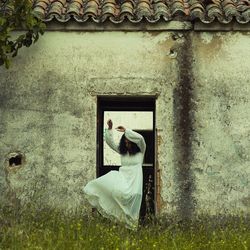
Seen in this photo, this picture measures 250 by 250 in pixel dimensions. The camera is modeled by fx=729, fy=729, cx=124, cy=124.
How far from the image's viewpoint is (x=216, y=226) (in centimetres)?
983

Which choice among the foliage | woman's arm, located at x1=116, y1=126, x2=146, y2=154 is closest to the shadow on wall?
woman's arm, located at x1=116, y1=126, x2=146, y2=154

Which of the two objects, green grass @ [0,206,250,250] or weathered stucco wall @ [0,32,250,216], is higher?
weathered stucco wall @ [0,32,250,216]

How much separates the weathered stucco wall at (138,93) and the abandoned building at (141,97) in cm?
1

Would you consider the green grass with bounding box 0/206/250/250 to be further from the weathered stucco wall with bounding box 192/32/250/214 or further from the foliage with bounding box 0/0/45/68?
the foliage with bounding box 0/0/45/68

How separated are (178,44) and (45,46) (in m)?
1.90

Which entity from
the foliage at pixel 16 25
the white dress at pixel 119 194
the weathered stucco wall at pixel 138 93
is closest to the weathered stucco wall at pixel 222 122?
the weathered stucco wall at pixel 138 93

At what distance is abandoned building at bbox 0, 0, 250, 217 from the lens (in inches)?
399

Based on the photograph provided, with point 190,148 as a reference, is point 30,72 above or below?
A: above

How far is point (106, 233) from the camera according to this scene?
8.46 meters

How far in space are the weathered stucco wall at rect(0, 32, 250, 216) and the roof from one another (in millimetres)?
267

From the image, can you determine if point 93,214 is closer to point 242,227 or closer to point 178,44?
point 242,227

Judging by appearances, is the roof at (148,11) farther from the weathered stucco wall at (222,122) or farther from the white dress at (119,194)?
the white dress at (119,194)

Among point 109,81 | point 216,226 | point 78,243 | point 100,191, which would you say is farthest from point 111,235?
point 109,81

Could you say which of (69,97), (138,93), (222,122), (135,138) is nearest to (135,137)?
(135,138)
